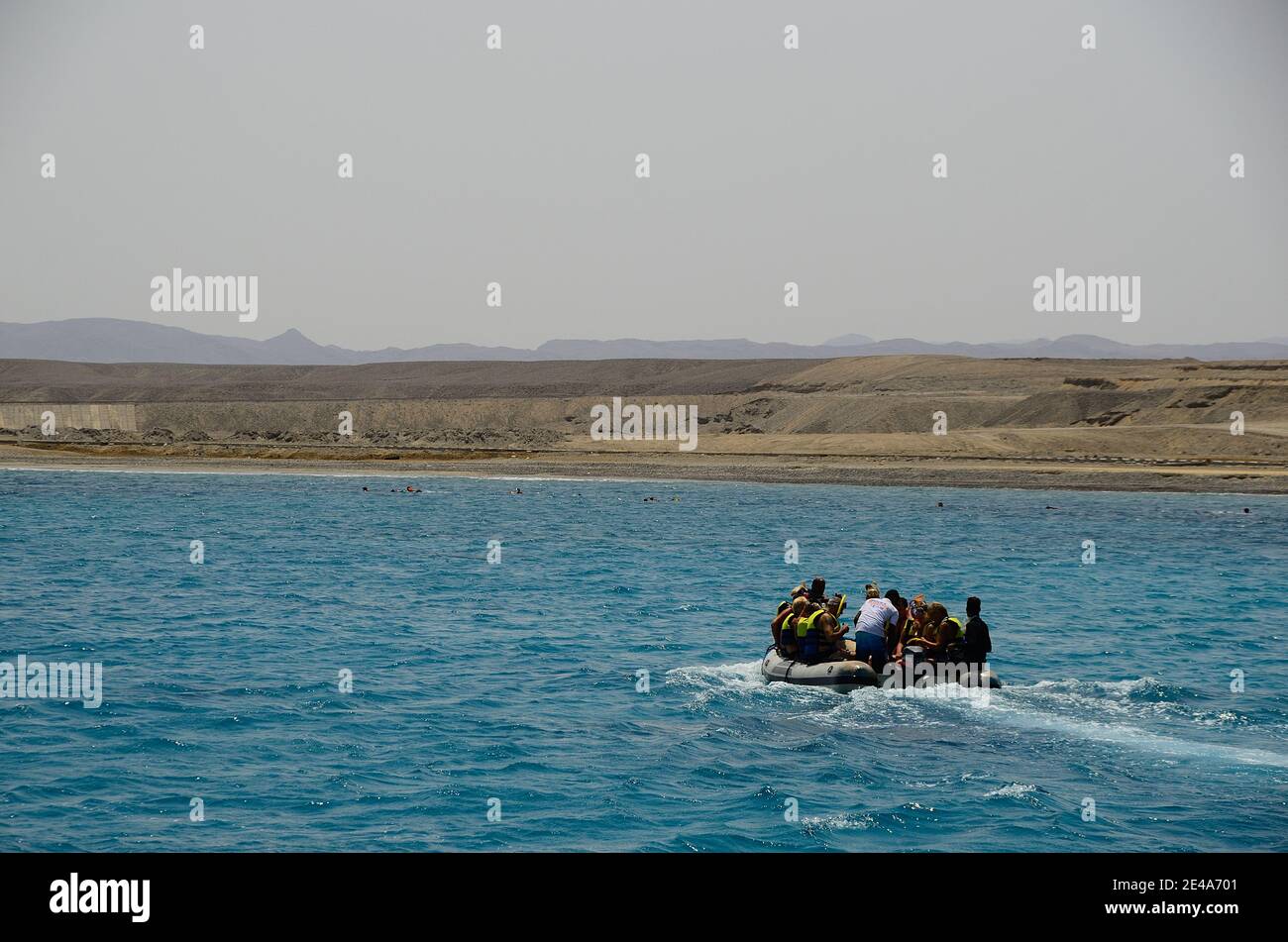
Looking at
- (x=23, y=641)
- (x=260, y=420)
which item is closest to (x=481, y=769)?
(x=23, y=641)

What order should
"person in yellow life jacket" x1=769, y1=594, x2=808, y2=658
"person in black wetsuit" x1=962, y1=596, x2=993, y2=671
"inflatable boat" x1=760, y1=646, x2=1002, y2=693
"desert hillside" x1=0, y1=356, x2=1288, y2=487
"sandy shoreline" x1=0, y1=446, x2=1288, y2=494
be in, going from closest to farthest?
1. "person in black wetsuit" x1=962, y1=596, x2=993, y2=671
2. "inflatable boat" x1=760, y1=646, x2=1002, y2=693
3. "person in yellow life jacket" x1=769, y1=594, x2=808, y2=658
4. "sandy shoreline" x1=0, y1=446, x2=1288, y2=494
5. "desert hillside" x1=0, y1=356, x2=1288, y2=487

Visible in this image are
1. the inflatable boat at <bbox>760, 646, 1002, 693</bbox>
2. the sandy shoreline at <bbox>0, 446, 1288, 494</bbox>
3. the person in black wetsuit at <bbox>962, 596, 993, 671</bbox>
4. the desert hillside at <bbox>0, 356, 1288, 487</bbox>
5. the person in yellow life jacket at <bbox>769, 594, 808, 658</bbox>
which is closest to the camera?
the person in black wetsuit at <bbox>962, 596, 993, 671</bbox>

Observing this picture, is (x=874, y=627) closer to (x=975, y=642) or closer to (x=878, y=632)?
(x=878, y=632)

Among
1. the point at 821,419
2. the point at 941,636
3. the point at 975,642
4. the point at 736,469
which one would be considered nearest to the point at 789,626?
the point at 941,636

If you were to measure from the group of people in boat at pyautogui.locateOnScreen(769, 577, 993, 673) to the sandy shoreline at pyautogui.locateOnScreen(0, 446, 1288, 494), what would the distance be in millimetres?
54351

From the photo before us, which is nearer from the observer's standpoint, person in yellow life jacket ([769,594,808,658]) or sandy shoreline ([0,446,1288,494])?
person in yellow life jacket ([769,594,808,658])

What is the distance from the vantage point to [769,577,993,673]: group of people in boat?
69.2 feet


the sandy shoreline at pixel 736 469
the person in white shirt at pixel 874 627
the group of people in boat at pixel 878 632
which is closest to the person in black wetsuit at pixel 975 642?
the group of people in boat at pixel 878 632

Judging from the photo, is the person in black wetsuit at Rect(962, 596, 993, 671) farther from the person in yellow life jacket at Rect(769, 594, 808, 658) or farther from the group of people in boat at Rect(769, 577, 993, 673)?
the person in yellow life jacket at Rect(769, 594, 808, 658)

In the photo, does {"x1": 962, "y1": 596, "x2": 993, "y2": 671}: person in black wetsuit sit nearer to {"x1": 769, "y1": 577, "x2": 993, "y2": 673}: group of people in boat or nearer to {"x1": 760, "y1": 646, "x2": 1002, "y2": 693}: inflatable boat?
{"x1": 769, "y1": 577, "x2": 993, "y2": 673}: group of people in boat

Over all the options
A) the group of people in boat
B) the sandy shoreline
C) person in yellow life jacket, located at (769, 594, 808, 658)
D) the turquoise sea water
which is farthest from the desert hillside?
person in yellow life jacket, located at (769, 594, 808, 658)

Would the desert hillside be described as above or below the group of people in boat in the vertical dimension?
above

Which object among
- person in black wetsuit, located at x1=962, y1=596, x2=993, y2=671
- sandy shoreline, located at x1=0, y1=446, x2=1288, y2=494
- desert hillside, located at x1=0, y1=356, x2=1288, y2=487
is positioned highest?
desert hillside, located at x1=0, y1=356, x2=1288, y2=487
